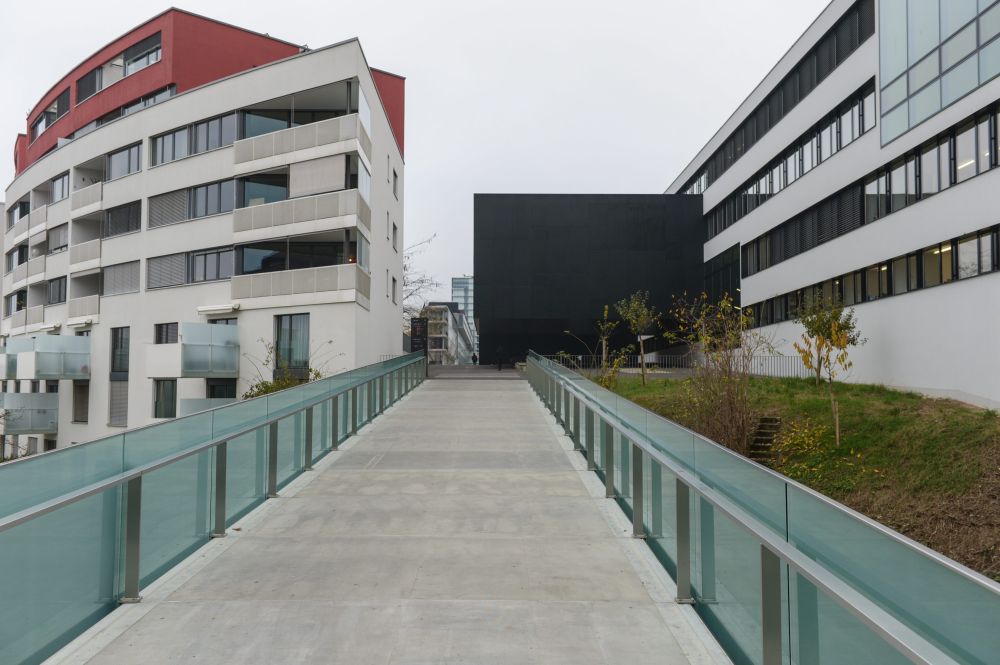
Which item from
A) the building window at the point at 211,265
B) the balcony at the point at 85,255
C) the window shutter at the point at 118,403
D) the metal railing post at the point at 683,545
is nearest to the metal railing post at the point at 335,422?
the metal railing post at the point at 683,545

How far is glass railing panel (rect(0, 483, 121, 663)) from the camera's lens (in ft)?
11.6

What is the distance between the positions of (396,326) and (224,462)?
2721 centimetres

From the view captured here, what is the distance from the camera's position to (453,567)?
212 inches

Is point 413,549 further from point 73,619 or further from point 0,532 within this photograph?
point 0,532

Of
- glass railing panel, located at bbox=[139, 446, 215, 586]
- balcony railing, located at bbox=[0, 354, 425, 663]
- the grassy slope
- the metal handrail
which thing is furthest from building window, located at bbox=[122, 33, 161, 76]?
the metal handrail

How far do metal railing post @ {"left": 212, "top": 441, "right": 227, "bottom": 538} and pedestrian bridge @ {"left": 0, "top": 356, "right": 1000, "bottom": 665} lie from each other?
0.05 ft

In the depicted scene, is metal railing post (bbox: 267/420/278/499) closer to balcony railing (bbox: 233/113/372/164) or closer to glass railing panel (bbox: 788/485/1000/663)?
glass railing panel (bbox: 788/485/1000/663)

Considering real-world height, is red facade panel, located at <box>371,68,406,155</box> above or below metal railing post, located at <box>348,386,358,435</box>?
above

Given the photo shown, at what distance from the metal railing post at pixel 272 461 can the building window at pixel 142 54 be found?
2913 cm

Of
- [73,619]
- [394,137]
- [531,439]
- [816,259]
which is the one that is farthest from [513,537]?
[394,137]

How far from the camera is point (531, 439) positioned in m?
12.1

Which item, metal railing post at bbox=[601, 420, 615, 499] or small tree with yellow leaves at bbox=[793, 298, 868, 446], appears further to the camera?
small tree with yellow leaves at bbox=[793, 298, 868, 446]

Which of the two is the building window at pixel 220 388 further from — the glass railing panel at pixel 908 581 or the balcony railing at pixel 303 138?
the glass railing panel at pixel 908 581

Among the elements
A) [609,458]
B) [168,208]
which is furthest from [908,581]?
[168,208]
